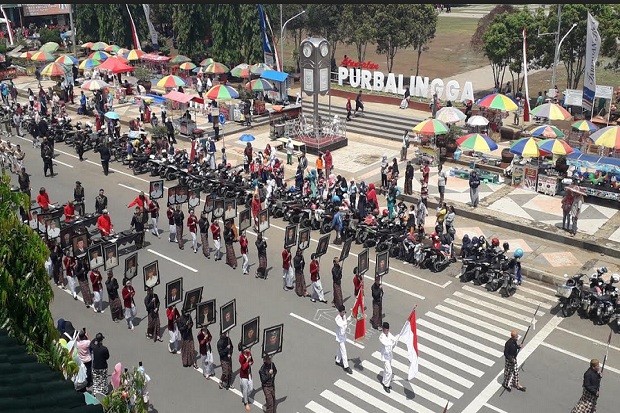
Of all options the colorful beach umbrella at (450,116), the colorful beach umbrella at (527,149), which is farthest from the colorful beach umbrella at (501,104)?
the colorful beach umbrella at (527,149)

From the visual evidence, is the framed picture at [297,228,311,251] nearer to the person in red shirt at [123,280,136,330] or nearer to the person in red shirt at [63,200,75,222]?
the person in red shirt at [123,280,136,330]

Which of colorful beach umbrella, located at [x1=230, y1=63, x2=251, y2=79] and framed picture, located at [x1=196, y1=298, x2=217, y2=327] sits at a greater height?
colorful beach umbrella, located at [x1=230, y1=63, x2=251, y2=79]

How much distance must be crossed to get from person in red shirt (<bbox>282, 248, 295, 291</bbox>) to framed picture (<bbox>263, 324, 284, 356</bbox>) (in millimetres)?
5085

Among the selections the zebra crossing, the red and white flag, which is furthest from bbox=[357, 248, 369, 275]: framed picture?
the red and white flag

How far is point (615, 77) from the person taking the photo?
4919cm

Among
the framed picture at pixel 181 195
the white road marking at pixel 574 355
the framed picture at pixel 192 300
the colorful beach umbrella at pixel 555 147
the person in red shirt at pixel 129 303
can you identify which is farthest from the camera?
the colorful beach umbrella at pixel 555 147

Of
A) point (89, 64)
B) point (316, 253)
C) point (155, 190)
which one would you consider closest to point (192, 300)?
point (316, 253)

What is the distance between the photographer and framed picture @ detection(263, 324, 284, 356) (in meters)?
13.2

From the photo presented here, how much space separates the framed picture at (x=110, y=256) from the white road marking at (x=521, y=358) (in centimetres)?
964

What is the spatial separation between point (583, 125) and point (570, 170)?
8.26 ft

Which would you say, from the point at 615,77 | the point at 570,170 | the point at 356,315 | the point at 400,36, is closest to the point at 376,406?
the point at 356,315

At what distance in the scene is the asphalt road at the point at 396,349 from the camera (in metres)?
14.1

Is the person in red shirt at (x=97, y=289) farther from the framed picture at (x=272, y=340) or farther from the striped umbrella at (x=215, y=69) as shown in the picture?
the striped umbrella at (x=215, y=69)

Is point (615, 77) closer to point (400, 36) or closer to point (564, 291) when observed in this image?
point (400, 36)
